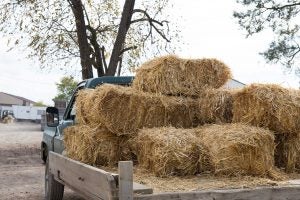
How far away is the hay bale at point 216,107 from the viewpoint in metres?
4.87

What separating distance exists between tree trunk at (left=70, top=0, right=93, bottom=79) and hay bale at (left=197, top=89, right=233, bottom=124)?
13.3 metres

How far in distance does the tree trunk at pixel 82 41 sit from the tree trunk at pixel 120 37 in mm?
797

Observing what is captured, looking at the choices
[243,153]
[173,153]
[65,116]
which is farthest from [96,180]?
[65,116]

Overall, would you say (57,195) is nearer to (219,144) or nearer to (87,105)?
(87,105)

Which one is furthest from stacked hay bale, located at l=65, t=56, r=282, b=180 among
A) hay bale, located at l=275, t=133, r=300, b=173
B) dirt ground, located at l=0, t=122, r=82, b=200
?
dirt ground, located at l=0, t=122, r=82, b=200

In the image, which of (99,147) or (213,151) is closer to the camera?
(213,151)

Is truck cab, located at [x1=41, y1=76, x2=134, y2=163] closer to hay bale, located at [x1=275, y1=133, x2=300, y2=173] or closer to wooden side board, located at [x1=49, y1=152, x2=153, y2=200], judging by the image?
wooden side board, located at [x1=49, y1=152, x2=153, y2=200]

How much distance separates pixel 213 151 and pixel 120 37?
14283mm

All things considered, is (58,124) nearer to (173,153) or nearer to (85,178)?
(85,178)

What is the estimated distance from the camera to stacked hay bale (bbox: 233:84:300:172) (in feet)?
13.8

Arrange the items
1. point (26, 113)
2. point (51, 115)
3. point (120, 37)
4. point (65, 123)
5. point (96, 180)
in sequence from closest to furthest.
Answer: point (96, 180)
point (65, 123)
point (51, 115)
point (120, 37)
point (26, 113)

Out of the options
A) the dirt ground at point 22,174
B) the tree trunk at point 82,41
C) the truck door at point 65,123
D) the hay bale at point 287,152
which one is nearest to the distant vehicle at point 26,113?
the dirt ground at point 22,174

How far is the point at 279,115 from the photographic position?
418 cm

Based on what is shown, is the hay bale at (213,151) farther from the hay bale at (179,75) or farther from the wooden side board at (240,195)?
the hay bale at (179,75)
